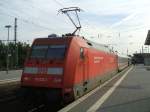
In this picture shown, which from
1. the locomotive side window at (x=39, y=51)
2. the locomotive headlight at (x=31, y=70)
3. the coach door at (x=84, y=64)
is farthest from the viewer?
the coach door at (x=84, y=64)

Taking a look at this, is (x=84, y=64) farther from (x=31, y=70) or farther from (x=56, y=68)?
(x=31, y=70)

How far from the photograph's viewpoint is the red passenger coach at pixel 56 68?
13570mm

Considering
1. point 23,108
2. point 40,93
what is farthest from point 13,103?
point 40,93

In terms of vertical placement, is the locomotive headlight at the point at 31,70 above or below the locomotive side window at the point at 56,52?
below

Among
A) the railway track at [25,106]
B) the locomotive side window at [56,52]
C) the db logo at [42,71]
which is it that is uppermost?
the locomotive side window at [56,52]

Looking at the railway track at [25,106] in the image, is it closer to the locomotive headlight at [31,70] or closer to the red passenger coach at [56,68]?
the red passenger coach at [56,68]

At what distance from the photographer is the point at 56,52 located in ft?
47.5

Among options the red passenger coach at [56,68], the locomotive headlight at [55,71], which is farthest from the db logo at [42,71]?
the locomotive headlight at [55,71]

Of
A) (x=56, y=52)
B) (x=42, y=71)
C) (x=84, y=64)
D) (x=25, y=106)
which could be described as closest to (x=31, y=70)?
(x=42, y=71)

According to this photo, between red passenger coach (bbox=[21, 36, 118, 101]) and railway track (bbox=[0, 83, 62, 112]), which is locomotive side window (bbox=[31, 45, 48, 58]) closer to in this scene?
red passenger coach (bbox=[21, 36, 118, 101])

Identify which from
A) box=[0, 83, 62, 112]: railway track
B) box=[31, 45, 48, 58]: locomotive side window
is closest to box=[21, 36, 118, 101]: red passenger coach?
box=[31, 45, 48, 58]: locomotive side window

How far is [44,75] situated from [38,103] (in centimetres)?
123

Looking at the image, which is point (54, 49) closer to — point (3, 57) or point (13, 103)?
point (13, 103)

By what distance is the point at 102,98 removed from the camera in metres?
14.9
